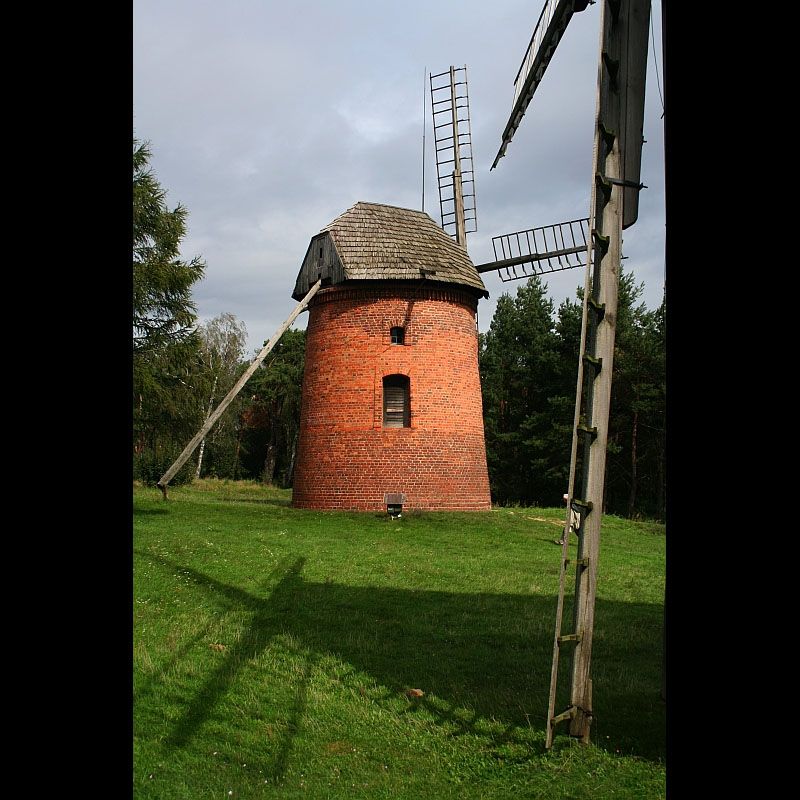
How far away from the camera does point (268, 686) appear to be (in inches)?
243

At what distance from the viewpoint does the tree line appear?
64.2 ft

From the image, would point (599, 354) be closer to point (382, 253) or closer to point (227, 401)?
point (227, 401)

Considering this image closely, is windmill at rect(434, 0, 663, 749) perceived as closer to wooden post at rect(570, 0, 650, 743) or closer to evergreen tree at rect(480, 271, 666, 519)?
wooden post at rect(570, 0, 650, 743)

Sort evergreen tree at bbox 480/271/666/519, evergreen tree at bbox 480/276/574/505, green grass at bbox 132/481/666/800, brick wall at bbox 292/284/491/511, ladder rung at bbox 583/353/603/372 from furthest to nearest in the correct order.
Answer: evergreen tree at bbox 480/276/574/505 < evergreen tree at bbox 480/271/666/519 < brick wall at bbox 292/284/491/511 < ladder rung at bbox 583/353/603/372 < green grass at bbox 132/481/666/800

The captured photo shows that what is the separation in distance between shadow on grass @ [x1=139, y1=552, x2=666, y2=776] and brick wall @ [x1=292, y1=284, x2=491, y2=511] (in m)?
8.17

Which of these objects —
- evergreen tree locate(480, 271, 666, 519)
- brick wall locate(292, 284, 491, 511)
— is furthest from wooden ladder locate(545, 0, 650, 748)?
evergreen tree locate(480, 271, 666, 519)

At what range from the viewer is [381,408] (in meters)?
19.0
